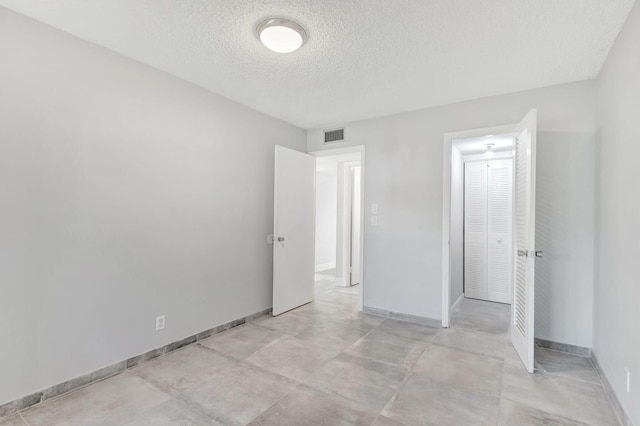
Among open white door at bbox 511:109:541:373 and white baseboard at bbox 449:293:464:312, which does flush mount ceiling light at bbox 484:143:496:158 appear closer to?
open white door at bbox 511:109:541:373

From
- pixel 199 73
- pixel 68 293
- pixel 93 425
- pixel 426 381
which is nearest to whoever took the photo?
pixel 93 425

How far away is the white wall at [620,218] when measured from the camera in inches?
70.2

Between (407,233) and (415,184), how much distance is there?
60 centimetres

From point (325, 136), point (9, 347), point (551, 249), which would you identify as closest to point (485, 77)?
point (551, 249)

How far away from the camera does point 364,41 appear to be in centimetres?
224

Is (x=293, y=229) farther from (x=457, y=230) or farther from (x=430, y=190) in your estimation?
(x=457, y=230)

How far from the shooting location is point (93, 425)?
1856 millimetres

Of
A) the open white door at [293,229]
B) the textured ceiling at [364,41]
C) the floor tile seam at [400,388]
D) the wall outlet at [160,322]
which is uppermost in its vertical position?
the textured ceiling at [364,41]

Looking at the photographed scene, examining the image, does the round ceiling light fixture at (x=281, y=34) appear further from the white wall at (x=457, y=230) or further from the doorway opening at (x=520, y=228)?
the white wall at (x=457, y=230)

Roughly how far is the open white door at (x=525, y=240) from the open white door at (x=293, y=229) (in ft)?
8.22

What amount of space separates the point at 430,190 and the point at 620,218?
174 cm

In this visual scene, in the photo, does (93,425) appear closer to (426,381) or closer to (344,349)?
(344,349)

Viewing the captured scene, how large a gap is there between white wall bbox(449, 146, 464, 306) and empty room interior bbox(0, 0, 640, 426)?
533mm

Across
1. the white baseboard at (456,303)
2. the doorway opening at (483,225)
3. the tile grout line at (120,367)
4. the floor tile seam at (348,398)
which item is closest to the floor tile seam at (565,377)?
the floor tile seam at (348,398)
